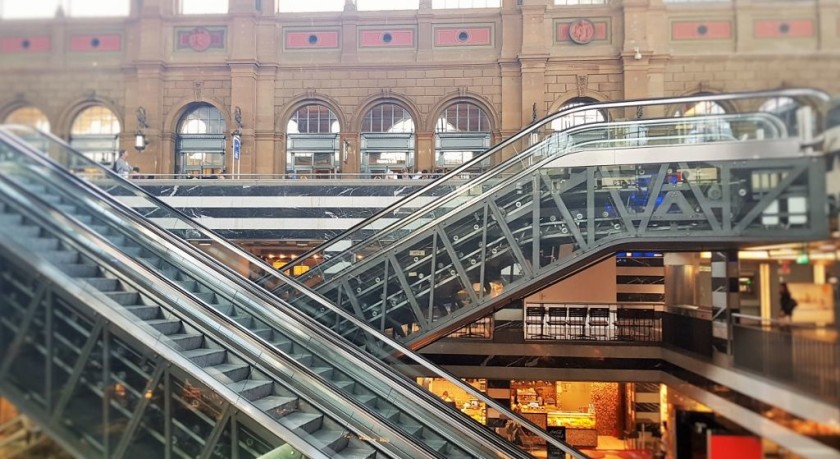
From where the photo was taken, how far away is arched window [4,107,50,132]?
2801 mm

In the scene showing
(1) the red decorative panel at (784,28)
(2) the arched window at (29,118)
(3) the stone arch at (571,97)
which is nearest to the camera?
(1) the red decorative panel at (784,28)

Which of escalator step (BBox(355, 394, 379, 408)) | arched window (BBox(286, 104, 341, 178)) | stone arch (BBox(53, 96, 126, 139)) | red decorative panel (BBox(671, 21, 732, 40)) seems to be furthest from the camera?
arched window (BBox(286, 104, 341, 178))

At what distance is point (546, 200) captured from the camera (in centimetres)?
645

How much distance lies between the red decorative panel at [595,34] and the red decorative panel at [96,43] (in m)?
8.99

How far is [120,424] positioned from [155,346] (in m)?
0.78

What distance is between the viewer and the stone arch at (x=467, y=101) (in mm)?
12516

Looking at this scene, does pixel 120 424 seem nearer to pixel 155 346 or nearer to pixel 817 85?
pixel 155 346

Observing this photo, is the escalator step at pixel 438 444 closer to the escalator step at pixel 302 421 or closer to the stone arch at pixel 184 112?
the escalator step at pixel 302 421

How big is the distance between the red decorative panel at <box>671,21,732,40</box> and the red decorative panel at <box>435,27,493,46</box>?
23.5 ft

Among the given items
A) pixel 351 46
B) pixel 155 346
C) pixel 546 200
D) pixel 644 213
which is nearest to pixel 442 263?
pixel 546 200

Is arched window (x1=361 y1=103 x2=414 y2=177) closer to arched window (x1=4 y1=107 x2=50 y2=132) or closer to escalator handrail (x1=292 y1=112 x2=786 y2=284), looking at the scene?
escalator handrail (x1=292 y1=112 x2=786 y2=284)

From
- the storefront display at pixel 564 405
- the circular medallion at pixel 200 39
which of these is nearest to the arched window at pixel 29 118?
the circular medallion at pixel 200 39

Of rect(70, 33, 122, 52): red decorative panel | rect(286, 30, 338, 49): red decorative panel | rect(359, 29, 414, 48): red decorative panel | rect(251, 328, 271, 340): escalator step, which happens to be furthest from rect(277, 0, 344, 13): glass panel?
rect(70, 33, 122, 52): red decorative panel

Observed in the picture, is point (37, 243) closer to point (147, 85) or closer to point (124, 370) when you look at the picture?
point (124, 370)
